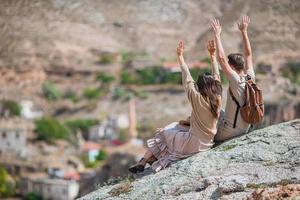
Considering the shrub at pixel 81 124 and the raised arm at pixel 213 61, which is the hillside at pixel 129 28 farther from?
Answer: the raised arm at pixel 213 61

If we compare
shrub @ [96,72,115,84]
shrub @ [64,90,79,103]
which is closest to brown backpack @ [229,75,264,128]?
shrub @ [64,90,79,103]

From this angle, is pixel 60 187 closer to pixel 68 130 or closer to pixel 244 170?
pixel 68 130

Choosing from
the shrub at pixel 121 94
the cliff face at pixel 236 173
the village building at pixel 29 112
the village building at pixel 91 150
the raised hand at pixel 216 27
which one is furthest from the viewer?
the shrub at pixel 121 94

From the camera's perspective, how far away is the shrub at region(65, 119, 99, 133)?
5559 cm

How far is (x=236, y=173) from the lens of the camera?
7.45m

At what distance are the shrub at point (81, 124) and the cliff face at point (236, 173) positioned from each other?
155 ft

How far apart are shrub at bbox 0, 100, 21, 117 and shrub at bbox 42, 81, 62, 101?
4.71 m

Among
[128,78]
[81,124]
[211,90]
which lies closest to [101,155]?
[81,124]

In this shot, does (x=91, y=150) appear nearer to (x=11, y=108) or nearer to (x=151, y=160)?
(x=11, y=108)

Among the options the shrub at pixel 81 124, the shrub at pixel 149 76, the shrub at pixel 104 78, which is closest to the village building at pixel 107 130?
the shrub at pixel 81 124

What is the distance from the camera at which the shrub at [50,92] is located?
67438mm

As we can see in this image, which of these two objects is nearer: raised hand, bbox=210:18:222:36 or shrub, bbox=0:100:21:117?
raised hand, bbox=210:18:222:36

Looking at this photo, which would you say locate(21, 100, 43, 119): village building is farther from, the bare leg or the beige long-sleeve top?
the beige long-sleeve top

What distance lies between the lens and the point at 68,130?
53906 mm
